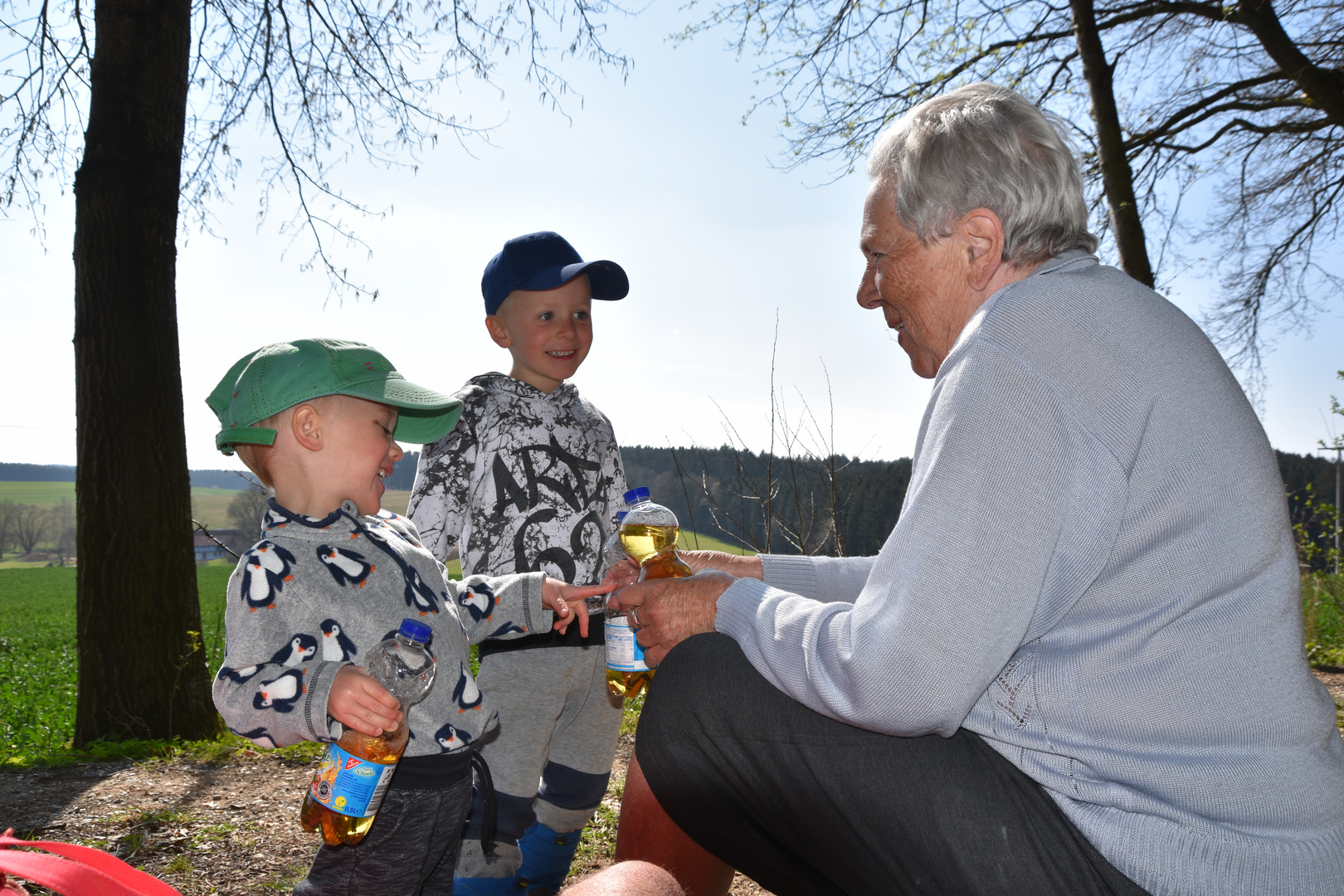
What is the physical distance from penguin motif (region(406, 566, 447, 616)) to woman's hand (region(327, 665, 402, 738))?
1.05ft

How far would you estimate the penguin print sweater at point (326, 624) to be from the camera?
62.5 inches

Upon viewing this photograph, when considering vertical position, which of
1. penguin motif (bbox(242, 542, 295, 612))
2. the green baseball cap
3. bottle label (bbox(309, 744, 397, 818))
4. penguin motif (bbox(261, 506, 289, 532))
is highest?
the green baseball cap

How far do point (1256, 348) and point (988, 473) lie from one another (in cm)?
1213

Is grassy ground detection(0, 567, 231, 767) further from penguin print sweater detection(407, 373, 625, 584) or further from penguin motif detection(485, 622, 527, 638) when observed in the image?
penguin motif detection(485, 622, 527, 638)

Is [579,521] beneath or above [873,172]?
beneath

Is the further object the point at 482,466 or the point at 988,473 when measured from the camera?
the point at 482,466

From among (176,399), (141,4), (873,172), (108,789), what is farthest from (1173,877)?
(141,4)

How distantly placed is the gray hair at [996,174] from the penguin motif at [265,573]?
4.65 ft

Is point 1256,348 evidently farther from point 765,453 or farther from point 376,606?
point 376,606

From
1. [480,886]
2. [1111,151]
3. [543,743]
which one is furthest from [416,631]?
[1111,151]

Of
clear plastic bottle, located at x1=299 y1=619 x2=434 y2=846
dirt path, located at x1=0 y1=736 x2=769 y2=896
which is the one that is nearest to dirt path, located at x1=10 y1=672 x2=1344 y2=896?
Result: dirt path, located at x1=0 y1=736 x2=769 y2=896

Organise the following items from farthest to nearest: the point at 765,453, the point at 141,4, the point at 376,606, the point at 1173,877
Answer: the point at 765,453, the point at 141,4, the point at 376,606, the point at 1173,877

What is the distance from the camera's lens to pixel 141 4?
4.73 m

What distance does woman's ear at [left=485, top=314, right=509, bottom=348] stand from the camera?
10.0ft
